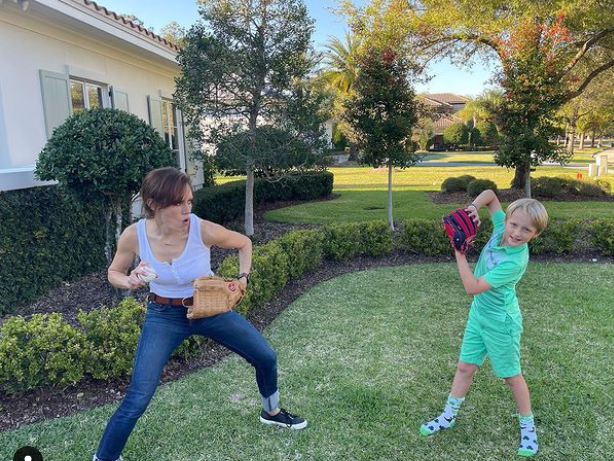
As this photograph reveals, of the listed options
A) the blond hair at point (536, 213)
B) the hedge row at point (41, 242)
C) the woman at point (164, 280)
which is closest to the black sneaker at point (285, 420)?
the woman at point (164, 280)

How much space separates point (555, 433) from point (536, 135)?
7836mm

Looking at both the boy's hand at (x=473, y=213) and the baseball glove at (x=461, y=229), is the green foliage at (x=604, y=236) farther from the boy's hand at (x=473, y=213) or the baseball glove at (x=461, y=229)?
the baseball glove at (x=461, y=229)

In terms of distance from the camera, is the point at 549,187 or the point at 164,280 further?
the point at 549,187

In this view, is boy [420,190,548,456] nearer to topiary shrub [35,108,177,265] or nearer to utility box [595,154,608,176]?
topiary shrub [35,108,177,265]

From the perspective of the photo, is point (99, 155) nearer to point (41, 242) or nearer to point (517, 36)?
point (41, 242)

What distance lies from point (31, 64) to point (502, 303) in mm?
6274

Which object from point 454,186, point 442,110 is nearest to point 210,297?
point 442,110

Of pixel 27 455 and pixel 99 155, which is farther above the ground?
pixel 99 155

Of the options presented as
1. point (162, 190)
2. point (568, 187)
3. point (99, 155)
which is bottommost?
point (568, 187)

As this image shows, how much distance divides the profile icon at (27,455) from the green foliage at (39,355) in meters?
0.67

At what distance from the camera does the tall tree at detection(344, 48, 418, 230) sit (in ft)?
27.2

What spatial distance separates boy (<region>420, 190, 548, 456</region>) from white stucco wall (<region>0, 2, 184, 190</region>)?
4972 millimetres

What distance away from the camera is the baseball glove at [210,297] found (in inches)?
93.0

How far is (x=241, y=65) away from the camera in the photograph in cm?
779
